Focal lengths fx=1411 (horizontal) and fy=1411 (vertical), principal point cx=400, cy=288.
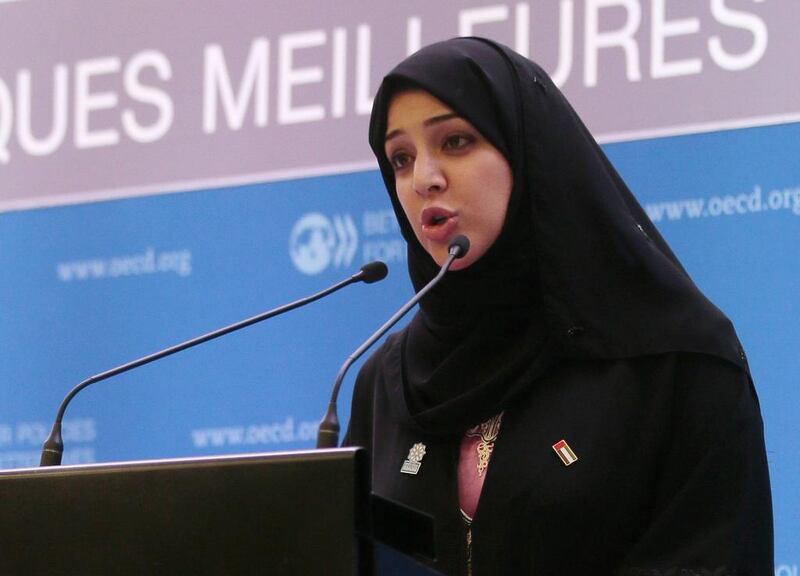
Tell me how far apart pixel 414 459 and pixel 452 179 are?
354mm

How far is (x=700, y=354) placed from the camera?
1.64 meters

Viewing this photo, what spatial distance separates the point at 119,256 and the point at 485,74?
5.44ft

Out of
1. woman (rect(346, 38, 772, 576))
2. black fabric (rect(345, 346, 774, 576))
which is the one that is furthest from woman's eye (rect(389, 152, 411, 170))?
black fabric (rect(345, 346, 774, 576))

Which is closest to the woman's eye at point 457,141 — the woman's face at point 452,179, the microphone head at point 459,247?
the woman's face at point 452,179

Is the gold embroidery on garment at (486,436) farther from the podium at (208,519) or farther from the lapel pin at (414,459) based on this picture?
the podium at (208,519)

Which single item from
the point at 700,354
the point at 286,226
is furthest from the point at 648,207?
the point at 700,354

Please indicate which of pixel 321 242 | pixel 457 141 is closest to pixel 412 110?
pixel 457 141

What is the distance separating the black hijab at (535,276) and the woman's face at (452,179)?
0.02 metres

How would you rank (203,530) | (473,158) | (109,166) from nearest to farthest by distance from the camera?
(203,530), (473,158), (109,166)

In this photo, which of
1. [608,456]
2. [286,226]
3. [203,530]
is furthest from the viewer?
[286,226]

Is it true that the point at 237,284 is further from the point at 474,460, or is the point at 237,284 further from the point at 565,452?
the point at 565,452

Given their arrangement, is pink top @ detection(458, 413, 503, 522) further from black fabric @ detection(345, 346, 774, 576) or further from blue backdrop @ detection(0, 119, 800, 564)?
blue backdrop @ detection(0, 119, 800, 564)

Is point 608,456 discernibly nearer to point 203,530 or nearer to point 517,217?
point 517,217

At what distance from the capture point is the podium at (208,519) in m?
1.20
